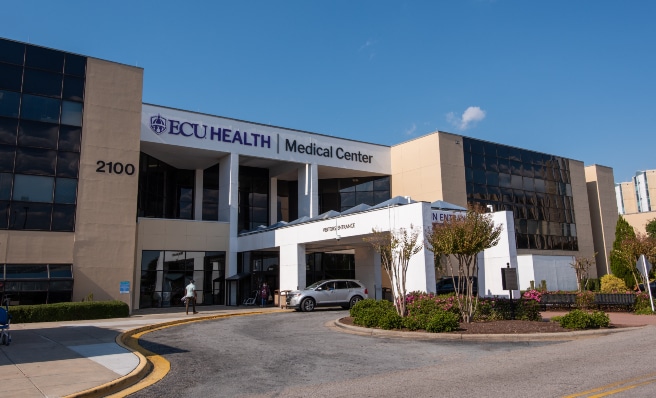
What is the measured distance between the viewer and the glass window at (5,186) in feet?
78.8

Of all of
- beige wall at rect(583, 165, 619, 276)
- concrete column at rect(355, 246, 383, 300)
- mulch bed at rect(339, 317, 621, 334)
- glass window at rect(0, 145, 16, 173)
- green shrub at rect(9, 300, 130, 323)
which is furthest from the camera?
beige wall at rect(583, 165, 619, 276)

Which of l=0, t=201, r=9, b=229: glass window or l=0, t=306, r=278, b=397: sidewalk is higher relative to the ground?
l=0, t=201, r=9, b=229: glass window

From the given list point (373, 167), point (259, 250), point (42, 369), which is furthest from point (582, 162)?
point (42, 369)

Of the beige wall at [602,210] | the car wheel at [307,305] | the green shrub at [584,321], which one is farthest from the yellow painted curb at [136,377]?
the beige wall at [602,210]

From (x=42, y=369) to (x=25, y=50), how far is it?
71.1 ft

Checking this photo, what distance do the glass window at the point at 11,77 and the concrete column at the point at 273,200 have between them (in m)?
17.9

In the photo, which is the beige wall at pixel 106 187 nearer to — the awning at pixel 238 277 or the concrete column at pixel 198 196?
the awning at pixel 238 277

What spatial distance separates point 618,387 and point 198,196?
32.1 meters

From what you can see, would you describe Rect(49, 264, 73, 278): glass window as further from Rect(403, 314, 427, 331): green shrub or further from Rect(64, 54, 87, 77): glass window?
Rect(403, 314, 427, 331): green shrub

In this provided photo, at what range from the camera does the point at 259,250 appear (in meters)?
33.2

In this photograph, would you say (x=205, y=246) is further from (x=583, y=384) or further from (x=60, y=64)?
(x=583, y=384)

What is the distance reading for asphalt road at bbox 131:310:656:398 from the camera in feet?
25.4

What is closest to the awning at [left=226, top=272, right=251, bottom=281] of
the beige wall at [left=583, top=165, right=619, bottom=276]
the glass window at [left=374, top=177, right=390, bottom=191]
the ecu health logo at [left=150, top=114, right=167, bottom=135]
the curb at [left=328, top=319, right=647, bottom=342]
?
the ecu health logo at [left=150, top=114, right=167, bottom=135]

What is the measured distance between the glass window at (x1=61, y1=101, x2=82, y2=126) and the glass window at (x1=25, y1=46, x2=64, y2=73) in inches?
71.7
